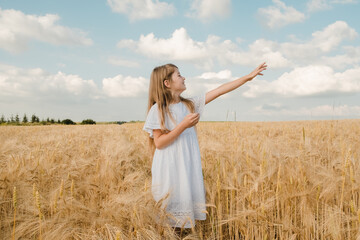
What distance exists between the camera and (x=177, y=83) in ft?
7.22

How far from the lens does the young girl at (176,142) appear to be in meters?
1.96

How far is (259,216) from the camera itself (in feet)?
5.21

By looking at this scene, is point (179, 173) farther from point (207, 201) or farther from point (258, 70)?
point (258, 70)

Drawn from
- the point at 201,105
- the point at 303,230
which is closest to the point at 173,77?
the point at 201,105

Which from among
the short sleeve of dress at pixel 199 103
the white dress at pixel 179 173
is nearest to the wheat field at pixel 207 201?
the white dress at pixel 179 173

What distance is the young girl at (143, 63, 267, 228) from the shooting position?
1955 millimetres

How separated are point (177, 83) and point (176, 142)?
1.63ft

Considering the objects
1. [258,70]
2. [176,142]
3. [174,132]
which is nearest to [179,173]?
[176,142]

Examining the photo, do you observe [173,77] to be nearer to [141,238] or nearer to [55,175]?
[141,238]

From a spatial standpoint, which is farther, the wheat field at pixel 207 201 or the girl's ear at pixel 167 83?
the girl's ear at pixel 167 83

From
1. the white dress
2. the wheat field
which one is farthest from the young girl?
the wheat field

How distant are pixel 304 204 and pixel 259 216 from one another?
401 millimetres

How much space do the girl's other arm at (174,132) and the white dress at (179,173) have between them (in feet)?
0.19

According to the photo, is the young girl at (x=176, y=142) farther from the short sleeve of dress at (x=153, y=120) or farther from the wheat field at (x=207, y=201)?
the wheat field at (x=207, y=201)
